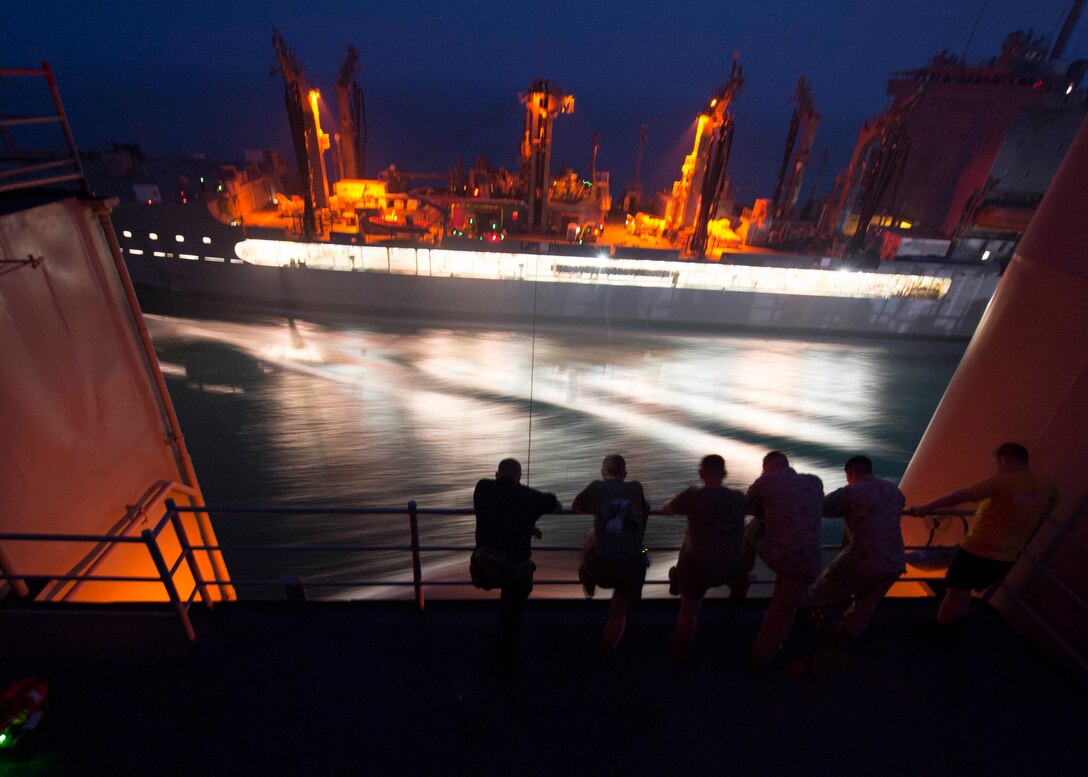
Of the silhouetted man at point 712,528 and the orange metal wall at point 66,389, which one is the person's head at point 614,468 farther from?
the orange metal wall at point 66,389

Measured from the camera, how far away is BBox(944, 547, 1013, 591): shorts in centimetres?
266

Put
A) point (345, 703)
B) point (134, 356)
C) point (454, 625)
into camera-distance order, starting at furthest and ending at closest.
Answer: point (134, 356)
point (454, 625)
point (345, 703)

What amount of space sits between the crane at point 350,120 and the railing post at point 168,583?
20.5 m

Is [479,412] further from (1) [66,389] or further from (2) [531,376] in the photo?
(1) [66,389]

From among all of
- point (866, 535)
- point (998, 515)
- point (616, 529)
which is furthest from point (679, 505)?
point (998, 515)

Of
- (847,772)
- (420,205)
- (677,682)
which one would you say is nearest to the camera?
(847,772)

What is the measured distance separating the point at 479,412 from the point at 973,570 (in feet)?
35.7

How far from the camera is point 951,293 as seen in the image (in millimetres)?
17266

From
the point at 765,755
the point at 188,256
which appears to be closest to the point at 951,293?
the point at 765,755

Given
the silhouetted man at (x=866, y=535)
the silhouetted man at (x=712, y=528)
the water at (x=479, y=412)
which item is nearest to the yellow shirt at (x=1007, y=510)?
the silhouetted man at (x=866, y=535)

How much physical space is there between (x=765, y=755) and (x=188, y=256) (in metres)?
19.5

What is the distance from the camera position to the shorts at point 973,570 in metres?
2.66

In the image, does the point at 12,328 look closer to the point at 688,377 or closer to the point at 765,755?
the point at 765,755

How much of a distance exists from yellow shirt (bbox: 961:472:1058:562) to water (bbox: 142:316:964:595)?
19.4ft
